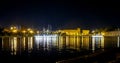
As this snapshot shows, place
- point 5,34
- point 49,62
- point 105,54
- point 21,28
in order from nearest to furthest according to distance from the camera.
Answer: point 105,54
point 49,62
point 5,34
point 21,28

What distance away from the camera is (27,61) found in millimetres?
22594

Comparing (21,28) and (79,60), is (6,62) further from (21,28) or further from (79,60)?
(21,28)

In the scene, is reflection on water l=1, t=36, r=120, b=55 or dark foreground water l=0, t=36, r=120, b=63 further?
reflection on water l=1, t=36, r=120, b=55

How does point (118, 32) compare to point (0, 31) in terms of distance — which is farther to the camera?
point (118, 32)

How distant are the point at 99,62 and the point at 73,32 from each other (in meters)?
145

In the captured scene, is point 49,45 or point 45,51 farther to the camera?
point 49,45

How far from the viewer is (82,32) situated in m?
159

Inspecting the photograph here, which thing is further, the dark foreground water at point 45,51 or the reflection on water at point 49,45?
the reflection on water at point 49,45

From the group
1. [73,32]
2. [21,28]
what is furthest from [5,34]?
[73,32]

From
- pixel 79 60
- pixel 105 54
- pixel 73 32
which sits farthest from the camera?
pixel 73 32

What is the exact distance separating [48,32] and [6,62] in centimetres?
14547

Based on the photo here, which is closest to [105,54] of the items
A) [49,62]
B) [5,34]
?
[49,62]

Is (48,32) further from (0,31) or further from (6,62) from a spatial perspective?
(6,62)

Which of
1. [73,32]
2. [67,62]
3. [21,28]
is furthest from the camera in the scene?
[73,32]
